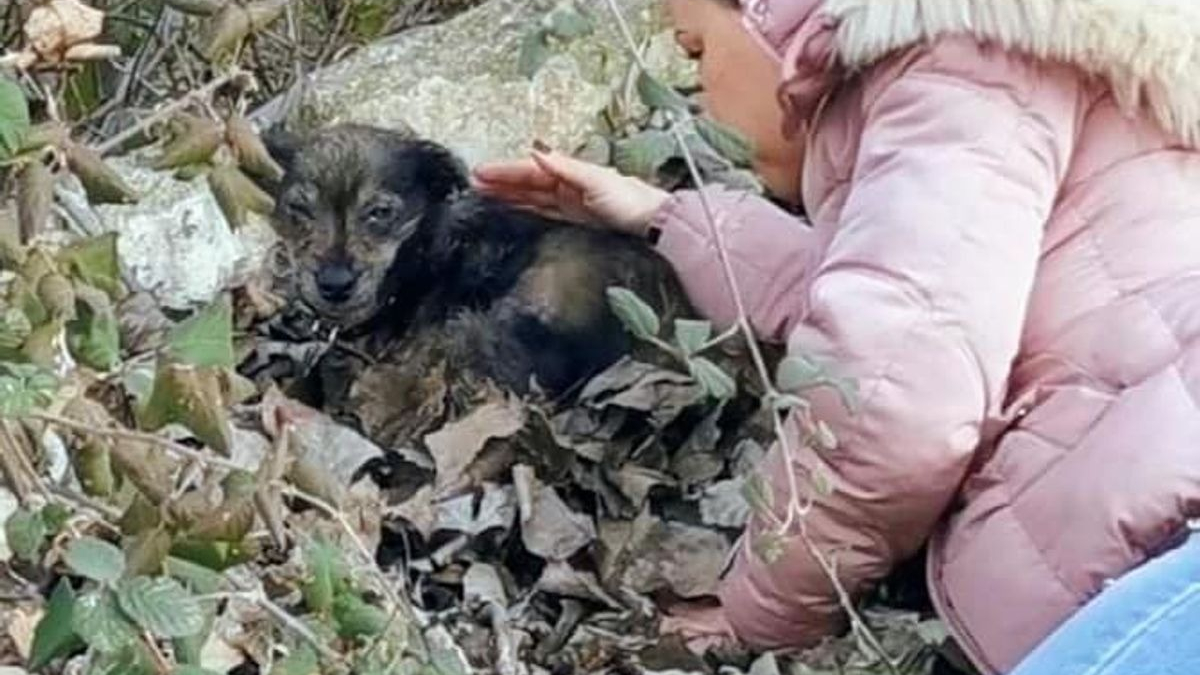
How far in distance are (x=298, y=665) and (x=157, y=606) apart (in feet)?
0.72

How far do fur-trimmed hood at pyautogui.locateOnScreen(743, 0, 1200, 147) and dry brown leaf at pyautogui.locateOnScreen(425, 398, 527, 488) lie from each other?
80 cm

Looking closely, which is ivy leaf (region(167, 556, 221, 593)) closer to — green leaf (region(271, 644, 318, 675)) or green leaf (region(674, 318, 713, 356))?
green leaf (region(271, 644, 318, 675))

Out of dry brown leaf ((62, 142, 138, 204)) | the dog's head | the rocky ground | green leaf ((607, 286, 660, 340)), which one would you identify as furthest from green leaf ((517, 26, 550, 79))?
the dog's head

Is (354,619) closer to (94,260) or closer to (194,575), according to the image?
(194,575)

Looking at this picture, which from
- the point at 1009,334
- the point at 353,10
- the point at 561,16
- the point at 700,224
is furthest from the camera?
the point at 353,10

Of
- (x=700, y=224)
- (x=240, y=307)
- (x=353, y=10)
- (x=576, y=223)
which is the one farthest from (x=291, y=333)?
(x=353, y=10)

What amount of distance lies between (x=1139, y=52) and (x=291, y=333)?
5.25ft

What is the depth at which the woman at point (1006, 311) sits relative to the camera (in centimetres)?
287

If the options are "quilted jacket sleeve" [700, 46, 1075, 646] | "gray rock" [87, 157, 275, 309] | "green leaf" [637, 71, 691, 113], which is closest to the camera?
"green leaf" [637, 71, 691, 113]

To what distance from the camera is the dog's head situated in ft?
14.2

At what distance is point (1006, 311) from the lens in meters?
2.92

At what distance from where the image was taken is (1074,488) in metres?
2.87

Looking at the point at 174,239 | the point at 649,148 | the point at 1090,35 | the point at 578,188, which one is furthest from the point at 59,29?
the point at 174,239

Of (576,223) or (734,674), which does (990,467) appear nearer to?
(734,674)
